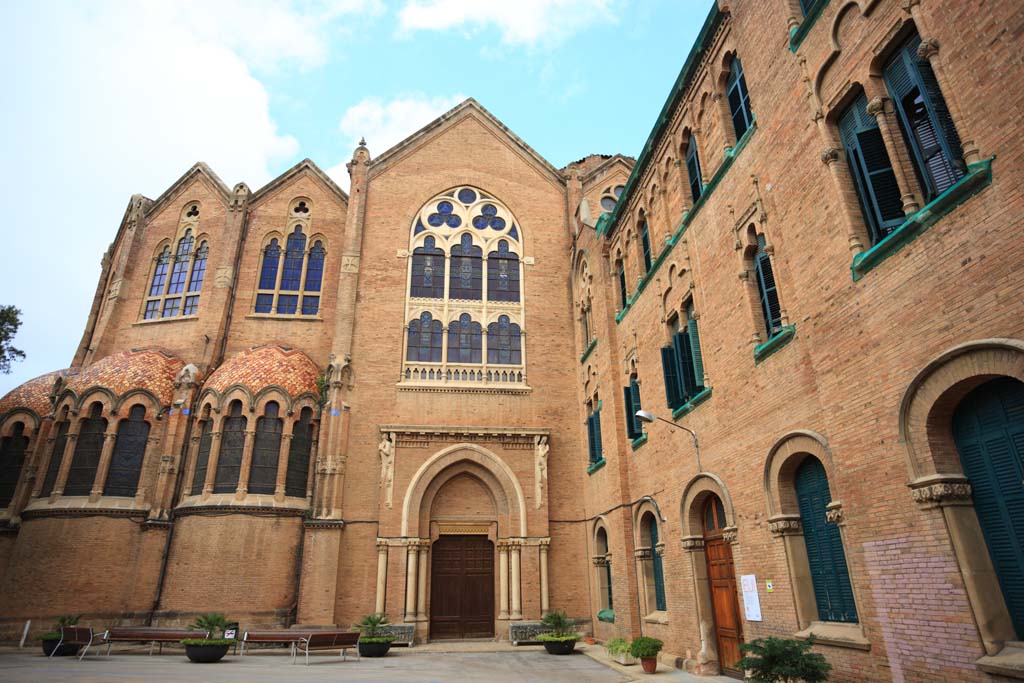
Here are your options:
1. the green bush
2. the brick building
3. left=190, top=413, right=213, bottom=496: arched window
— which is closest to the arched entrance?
the brick building

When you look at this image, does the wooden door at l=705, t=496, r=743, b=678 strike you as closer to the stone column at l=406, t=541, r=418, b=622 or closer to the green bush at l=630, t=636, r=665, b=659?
the green bush at l=630, t=636, r=665, b=659

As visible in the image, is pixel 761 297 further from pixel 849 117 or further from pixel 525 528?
pixel 525 528

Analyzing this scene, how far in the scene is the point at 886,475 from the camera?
7777 mm

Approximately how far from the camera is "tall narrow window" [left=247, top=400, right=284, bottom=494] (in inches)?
815

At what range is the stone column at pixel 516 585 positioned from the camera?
2030 centimetres

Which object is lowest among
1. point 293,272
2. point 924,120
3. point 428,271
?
point 924,120

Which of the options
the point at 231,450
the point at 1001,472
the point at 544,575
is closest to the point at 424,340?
the point at 231,450

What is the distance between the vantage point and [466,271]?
25375 millimetres

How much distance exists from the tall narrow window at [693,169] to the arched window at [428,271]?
12.2 meters

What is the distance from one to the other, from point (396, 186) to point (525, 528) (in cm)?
1485

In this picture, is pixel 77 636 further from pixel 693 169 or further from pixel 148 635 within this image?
pixel 693 169

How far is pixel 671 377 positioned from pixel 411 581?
37.3 ft

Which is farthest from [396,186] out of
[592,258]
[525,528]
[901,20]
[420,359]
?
[901,20]

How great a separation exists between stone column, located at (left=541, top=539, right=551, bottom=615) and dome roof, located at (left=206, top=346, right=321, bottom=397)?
977 cm
